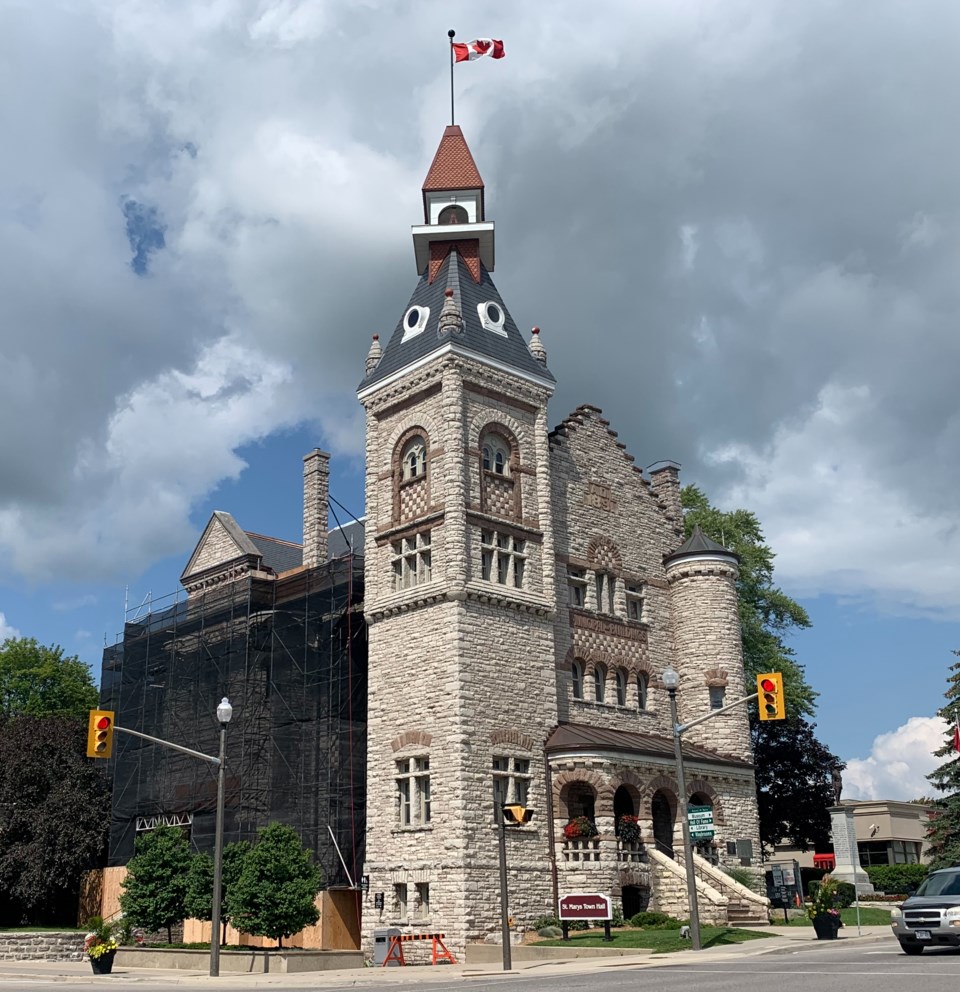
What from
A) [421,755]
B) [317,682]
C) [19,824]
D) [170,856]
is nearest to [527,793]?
[421,755]

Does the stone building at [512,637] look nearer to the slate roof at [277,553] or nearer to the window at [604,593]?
the window at [604,593]

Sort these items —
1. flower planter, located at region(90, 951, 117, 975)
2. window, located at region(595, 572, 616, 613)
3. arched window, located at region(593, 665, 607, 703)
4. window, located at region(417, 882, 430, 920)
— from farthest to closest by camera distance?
1. window, located at region(595, 572, 616, 613)
2. arched window, located at region(593, 665, 607, 703)
3. window, located at region(417, 882, 430, 920)
4. flower planter, located at region(90, 951, 117, 975)

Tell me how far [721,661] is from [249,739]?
1774 centimetres

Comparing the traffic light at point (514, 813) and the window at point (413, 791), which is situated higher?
the window at point (413, 791)

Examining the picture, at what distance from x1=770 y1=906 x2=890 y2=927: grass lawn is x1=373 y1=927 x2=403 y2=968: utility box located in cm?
1158

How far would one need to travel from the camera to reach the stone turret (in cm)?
4350

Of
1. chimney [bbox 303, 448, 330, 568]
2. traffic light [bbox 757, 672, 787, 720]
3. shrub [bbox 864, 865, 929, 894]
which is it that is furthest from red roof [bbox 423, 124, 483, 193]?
shrub [bbox 864, 865, 929, 894]

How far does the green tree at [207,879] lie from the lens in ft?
117

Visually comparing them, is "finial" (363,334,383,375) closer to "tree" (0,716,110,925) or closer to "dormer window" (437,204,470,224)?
"dormer window" (437,204,470,224)

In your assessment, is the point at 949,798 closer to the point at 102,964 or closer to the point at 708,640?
the point at 708,640

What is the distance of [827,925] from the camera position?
28.5 m

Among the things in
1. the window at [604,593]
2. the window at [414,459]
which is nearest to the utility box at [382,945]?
the window at [604,593]

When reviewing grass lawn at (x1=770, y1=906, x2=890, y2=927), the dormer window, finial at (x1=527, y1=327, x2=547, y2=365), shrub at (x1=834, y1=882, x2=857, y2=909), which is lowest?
grass lawn at (x1=770, y1=906, x2=890, y2=927)

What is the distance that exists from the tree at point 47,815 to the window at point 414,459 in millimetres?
19593
